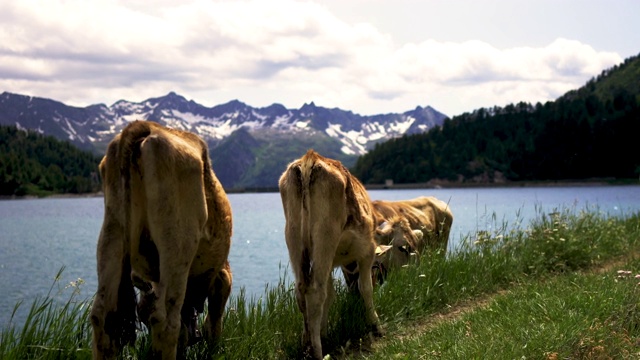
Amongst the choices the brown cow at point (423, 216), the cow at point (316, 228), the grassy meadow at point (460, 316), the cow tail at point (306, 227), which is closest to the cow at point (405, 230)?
the brown cow at point (423, 216)

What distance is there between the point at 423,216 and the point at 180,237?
8.76m

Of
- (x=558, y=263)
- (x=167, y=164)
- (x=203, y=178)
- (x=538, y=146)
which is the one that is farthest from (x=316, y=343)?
(x=538, y=146)

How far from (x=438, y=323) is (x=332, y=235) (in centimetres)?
266

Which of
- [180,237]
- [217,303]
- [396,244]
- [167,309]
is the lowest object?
[217,303]

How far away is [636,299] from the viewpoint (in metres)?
7.78

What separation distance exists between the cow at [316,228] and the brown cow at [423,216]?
10.0ft

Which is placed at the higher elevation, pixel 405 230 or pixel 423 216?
pixel 423 216

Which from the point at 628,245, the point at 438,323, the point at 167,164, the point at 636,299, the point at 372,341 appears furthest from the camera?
the point at 628,245

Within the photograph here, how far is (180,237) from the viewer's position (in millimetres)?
5305

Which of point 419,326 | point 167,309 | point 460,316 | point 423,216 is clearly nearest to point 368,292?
point 419,326

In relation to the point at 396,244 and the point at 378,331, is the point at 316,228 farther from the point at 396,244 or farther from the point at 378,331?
the point at 396,244

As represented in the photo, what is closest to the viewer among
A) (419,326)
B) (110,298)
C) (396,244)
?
(110,298)

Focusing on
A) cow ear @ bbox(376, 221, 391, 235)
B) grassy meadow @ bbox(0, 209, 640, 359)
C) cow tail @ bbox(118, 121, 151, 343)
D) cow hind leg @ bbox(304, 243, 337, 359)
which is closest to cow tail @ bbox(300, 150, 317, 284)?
cow hind leg @ bbox(304, 243, 337, 359)

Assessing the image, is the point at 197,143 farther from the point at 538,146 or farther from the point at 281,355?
the point at 538,146
